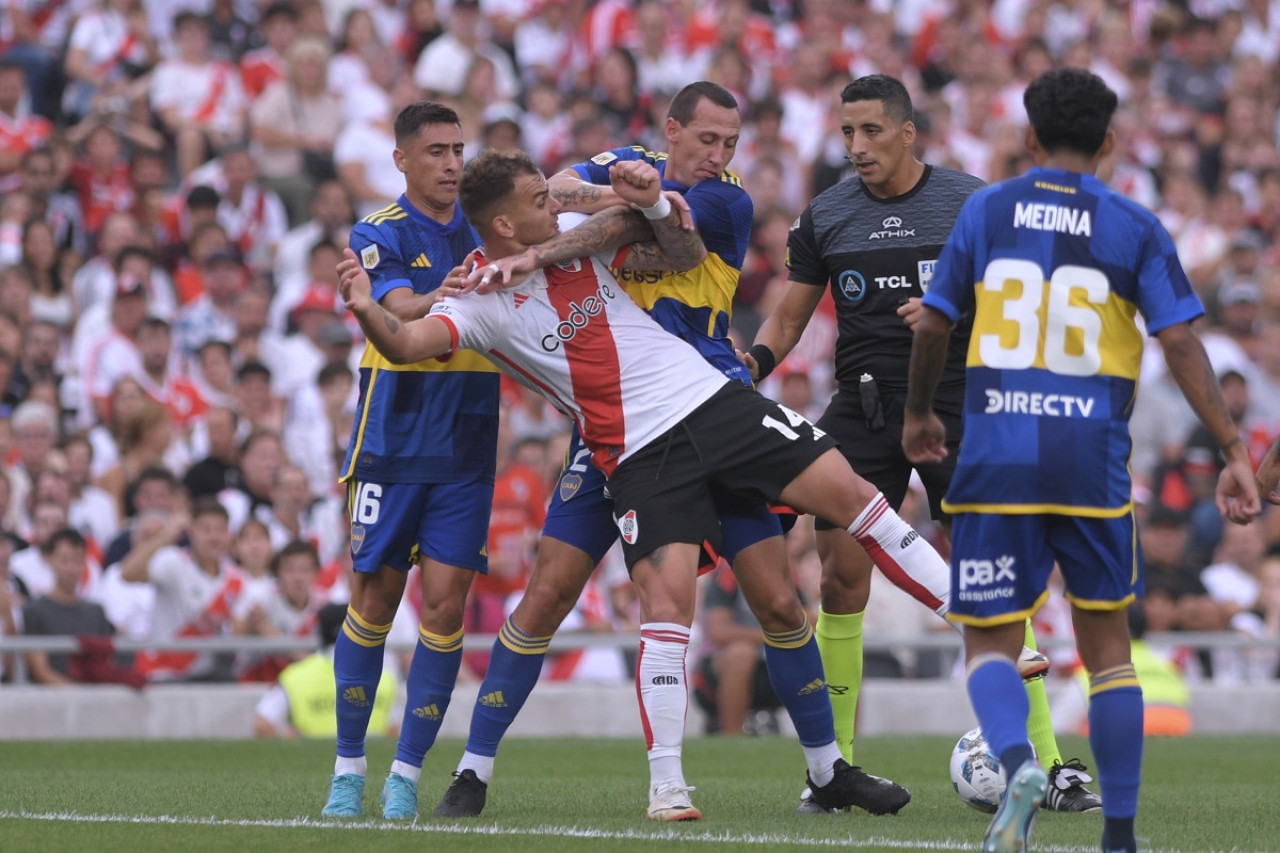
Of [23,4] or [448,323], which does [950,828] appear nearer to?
[448,323]

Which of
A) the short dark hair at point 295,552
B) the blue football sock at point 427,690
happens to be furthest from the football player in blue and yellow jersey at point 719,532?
the short dark hair at point 295,552

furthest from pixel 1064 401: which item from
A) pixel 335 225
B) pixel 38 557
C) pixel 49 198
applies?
pixel 49 198

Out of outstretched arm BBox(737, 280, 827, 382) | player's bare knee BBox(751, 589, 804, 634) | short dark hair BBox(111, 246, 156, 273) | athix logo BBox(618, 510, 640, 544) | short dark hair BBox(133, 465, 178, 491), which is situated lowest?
player's bare knee BBox(751, 589, 804, 634)

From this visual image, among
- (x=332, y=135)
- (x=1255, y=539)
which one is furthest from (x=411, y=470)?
(x=332, y=135)

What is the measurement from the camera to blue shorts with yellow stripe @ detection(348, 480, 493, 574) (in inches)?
293

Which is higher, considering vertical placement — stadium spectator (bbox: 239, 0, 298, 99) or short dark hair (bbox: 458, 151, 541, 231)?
stadium spectator (bbox: 239, 0, 298, 99)

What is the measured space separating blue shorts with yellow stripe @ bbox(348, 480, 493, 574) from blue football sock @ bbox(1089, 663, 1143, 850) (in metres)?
2.58

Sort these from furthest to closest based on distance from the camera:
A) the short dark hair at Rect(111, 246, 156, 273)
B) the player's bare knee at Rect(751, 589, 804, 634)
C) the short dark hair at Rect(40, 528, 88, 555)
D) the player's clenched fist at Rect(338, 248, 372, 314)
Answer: the short dark hair at Rect(111, 246, 156, 273), the short dark hair at Rect(40, 528, 88, 555), the player's bare knee at Rect(751, 589, 804, 634), the player's clenched fist at Rect(338, 248, 372, 314)

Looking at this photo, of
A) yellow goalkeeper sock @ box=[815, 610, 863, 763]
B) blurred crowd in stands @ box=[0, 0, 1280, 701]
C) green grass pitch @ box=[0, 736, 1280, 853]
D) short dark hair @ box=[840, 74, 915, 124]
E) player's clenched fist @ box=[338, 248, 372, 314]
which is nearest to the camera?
green grass pitch @ box=[0, 736, 1280, 853]

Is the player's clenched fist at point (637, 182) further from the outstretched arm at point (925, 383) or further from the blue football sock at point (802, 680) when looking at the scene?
the blue football sock at point (802, 680)

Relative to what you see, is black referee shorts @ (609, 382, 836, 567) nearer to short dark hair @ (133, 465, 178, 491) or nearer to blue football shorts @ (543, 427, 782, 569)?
blue football shorts @ (543, 427, 782, 569)

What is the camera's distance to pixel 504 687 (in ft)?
24.4

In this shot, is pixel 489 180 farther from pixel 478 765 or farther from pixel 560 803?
pixel 560 803

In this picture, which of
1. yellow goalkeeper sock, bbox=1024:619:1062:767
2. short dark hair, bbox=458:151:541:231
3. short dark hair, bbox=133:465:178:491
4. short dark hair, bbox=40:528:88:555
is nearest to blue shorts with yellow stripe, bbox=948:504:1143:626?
yellow goalkeeper sock, bbox=1024:619:1062:767
